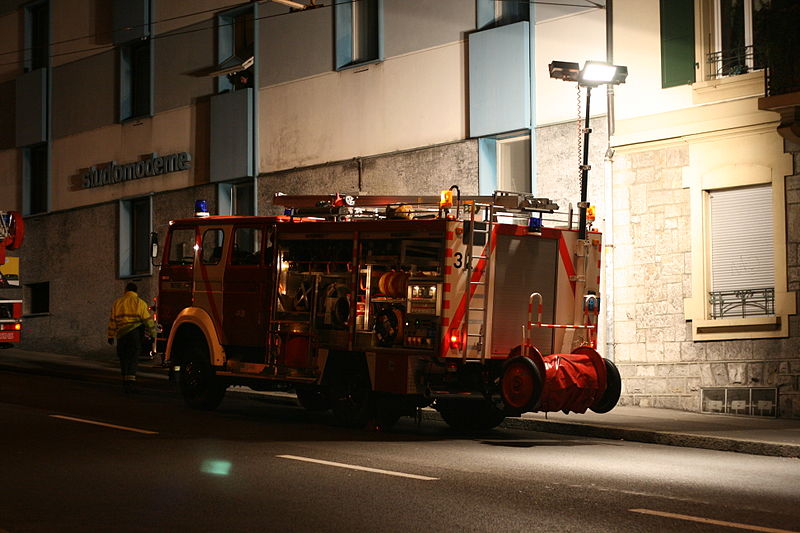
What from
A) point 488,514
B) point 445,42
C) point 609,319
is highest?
point 445,42

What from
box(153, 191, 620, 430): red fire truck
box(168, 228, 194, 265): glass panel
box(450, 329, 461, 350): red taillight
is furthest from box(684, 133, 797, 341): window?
box(168, 228, 194, 265): glass panel

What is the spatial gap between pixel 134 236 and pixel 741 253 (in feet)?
52.1

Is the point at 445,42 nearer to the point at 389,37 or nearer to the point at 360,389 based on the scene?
the point at 389,37

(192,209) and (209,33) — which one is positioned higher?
(209,33)

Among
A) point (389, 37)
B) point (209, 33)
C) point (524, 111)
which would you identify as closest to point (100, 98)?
point (209, 33)

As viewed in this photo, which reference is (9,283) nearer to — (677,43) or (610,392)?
(677,43)

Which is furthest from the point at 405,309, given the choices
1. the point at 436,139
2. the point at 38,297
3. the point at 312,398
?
the point at 38,297

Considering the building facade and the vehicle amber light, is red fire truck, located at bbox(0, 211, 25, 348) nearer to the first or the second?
the building facade

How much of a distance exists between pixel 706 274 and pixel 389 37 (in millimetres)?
8104

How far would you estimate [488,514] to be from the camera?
28.5 ft

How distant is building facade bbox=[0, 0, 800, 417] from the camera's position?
1730 centimetres

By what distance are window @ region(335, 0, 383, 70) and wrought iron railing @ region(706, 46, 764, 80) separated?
7505mm

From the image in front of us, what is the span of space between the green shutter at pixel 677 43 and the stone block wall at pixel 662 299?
1.12 meters

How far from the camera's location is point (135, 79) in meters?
28.8
